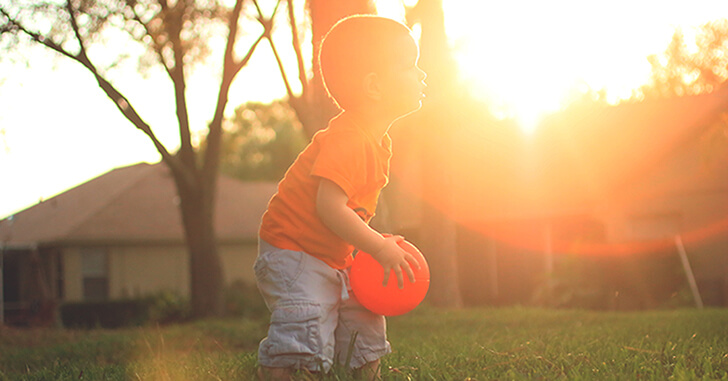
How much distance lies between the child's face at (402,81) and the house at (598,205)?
10673mm

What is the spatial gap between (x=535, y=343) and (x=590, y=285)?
10.9 m

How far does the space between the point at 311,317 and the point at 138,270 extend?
23629 millimetres

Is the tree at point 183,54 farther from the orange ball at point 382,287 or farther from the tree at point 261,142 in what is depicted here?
the tree at point 261,142

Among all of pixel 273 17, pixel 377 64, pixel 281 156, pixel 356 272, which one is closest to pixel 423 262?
pixel 356 272

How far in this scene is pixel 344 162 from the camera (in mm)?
3047

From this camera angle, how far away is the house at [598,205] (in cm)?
1475

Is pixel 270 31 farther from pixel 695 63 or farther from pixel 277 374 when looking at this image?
pixel 695 63

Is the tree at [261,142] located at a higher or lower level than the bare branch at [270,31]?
higher

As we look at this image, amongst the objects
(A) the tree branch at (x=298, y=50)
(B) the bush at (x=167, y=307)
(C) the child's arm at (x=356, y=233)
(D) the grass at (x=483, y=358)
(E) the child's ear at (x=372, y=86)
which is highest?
(A) the tree branch at (x=298, y=50)

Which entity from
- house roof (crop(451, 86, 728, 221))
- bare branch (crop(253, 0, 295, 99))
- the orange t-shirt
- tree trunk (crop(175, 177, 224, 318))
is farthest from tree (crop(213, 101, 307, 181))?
the orange t-shirt

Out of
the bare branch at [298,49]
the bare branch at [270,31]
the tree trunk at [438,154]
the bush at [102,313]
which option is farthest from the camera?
the bush at [102,313]

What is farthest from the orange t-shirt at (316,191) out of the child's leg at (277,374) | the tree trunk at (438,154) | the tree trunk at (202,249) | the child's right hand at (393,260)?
the tree trunk at (202,249)

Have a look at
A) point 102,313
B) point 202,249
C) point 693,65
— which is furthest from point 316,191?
point 693,65

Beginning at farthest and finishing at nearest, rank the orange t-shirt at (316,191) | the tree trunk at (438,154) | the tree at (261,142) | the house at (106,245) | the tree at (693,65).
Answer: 1. the tree at (261,142)
2. the tree at (693,65)
3. the house at (106,245)
4. the tree trunk at (438,154)
5. the orange t-shirt at (316,191)
